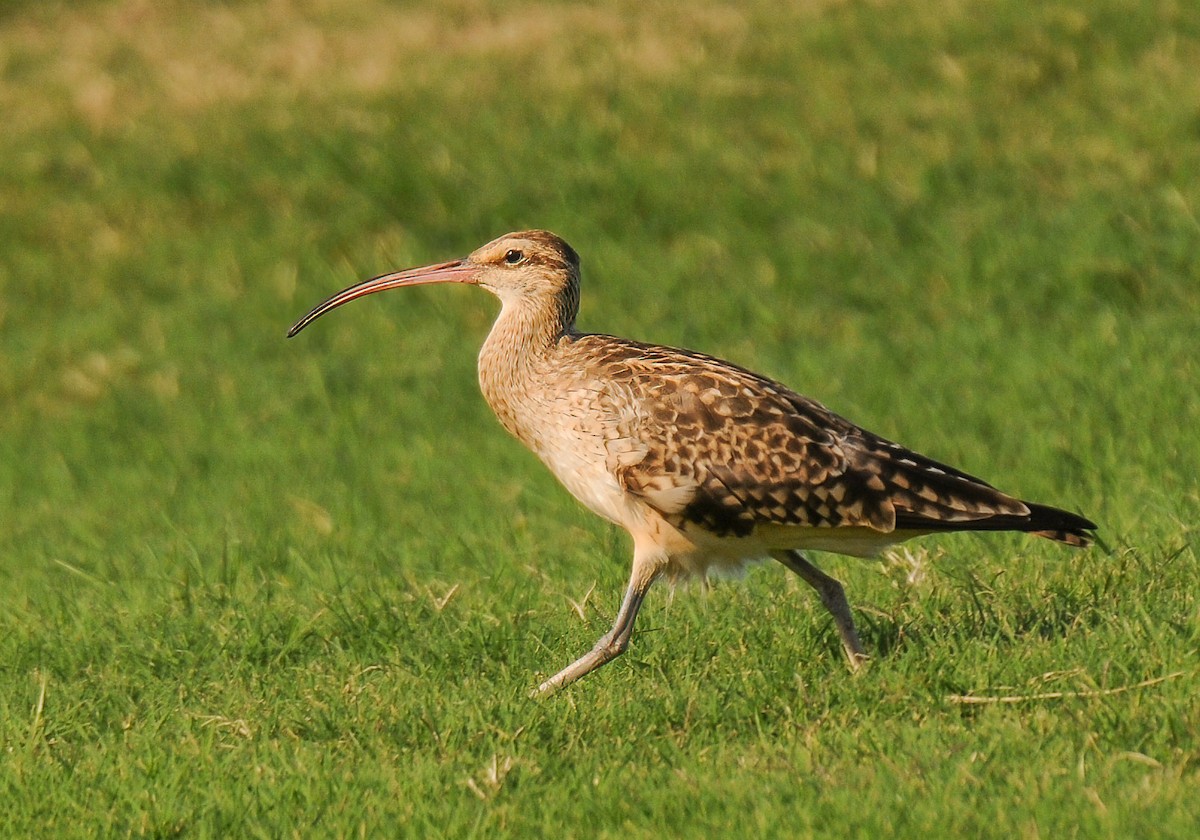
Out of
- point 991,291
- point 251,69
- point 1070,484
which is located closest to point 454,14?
point 251,69

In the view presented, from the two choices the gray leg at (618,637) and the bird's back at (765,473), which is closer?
the gray leg at (618,637)

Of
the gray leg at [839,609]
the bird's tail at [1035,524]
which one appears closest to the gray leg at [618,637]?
the gray leg at [839,609]

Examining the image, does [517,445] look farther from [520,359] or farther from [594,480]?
[594,480]

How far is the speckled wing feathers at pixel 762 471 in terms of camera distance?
6.45 m

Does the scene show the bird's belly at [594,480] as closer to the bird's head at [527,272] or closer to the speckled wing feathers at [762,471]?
the speckled wing feathers at [762,471]

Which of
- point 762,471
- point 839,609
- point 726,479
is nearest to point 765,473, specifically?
point 762,471

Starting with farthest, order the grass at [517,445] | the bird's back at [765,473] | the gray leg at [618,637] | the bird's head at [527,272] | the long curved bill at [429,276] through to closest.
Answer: the long curved bill at [429,276]
the bird's head at [527,272]
the bird's back at [765,473]
the gray leg at [618,637]
the grass at [517,445]

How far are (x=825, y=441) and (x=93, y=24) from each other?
13.0 m

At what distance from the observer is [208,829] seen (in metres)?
5.44

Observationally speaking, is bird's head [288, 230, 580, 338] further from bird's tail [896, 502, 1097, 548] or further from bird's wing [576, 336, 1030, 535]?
bird's tail [896, 502, 1097, 548]

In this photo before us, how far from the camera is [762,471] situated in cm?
648

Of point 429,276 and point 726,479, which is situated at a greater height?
point 429,276

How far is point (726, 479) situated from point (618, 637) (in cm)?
67

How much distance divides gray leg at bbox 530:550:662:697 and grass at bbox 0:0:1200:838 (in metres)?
0.20
